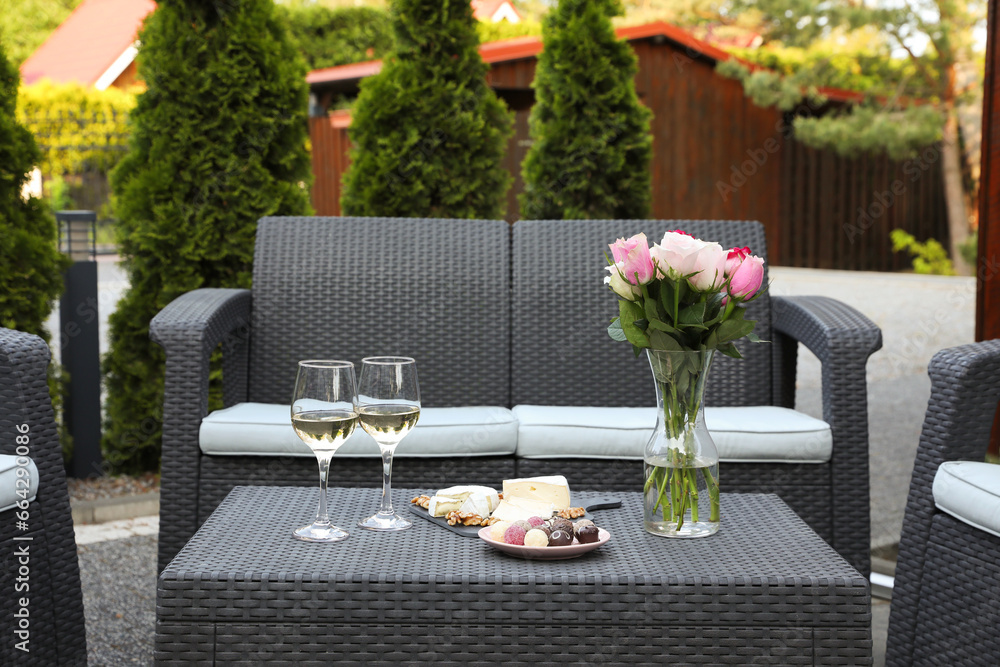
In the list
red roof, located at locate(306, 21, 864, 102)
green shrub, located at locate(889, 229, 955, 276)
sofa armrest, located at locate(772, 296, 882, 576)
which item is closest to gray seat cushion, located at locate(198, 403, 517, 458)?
sofa armrest, located at locate(772, 296, 882, 576)

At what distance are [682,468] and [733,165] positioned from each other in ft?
37.0

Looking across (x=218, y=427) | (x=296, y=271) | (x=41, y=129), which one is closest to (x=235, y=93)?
(x=296, y=271)

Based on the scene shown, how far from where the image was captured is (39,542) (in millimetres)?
1726

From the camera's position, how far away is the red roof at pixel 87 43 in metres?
17.2

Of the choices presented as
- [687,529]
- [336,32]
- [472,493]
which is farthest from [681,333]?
[336,32]

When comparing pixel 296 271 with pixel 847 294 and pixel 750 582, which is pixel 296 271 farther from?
pixel 847 294

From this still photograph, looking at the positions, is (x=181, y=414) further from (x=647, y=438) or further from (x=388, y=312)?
(x=647, y=438)

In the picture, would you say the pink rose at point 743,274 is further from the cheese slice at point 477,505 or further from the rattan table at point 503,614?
A: the cheese slice at point 477,505

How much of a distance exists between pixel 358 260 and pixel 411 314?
0.23 m

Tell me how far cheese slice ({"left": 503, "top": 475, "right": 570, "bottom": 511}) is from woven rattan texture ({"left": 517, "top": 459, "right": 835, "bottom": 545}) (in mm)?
678

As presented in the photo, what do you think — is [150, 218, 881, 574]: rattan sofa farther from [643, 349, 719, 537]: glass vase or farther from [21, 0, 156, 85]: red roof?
[21, 0, 156, 85]: red roof

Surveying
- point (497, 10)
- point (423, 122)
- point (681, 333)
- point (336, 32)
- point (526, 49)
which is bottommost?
point (681, 333)

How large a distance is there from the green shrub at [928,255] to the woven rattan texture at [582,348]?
1069cm

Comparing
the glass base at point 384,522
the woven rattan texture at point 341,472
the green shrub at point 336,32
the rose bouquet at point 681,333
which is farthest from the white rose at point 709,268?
the green shrub at point 336,32
